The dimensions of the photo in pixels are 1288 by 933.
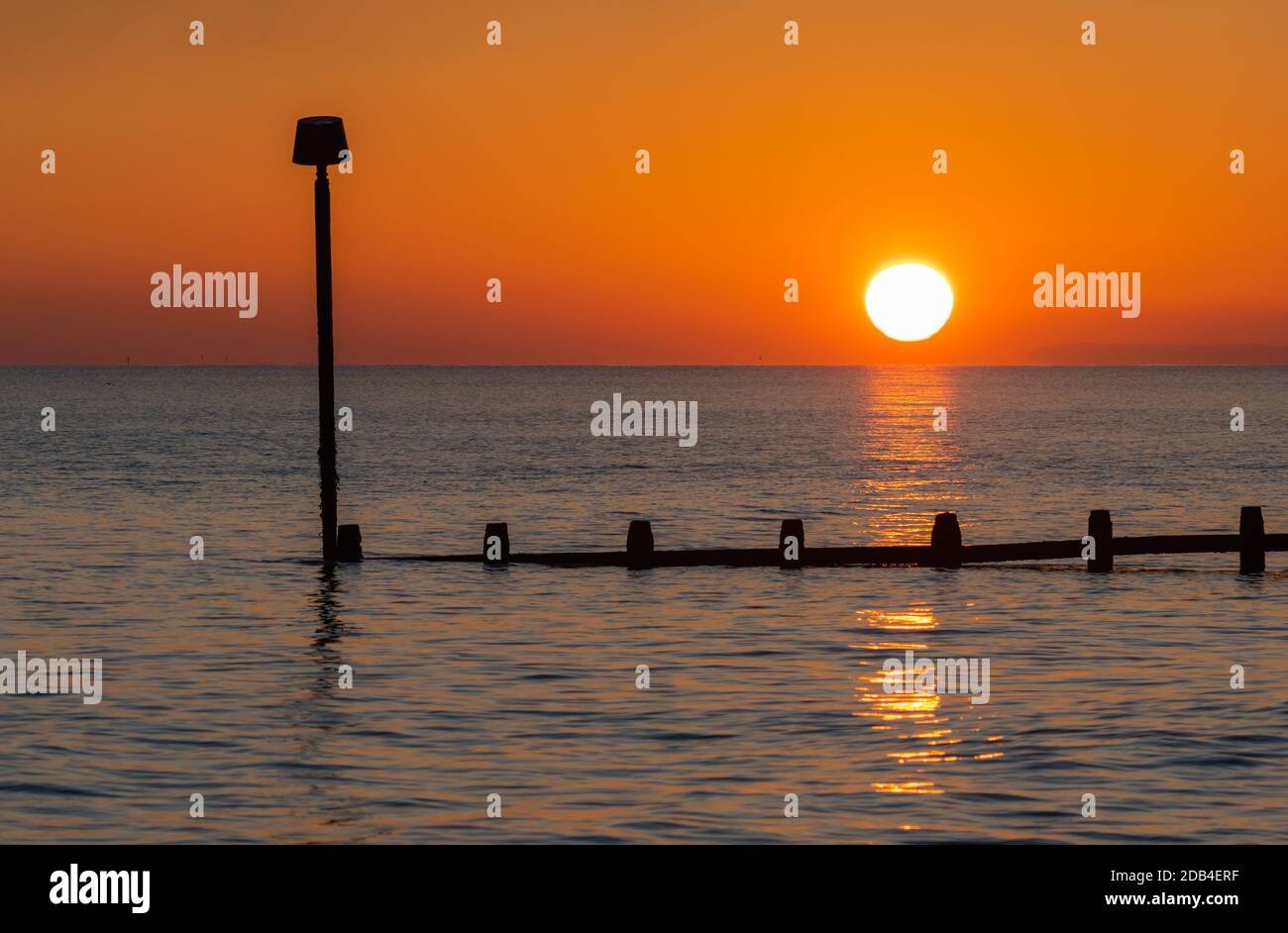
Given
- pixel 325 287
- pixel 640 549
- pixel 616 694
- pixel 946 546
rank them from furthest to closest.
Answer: pixel 325 287 → pixel 640 549 → pixel 946 546 → pixel 616 694

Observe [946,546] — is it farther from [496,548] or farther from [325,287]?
[325,287]

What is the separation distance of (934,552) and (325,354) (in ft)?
36.3

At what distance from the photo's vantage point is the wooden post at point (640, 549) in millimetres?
31031

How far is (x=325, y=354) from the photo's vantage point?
31.7 m

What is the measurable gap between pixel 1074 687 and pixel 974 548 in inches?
435

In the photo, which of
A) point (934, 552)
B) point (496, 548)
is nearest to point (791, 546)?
point (934, 552)

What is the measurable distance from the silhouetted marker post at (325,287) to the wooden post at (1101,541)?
1294 centimetres

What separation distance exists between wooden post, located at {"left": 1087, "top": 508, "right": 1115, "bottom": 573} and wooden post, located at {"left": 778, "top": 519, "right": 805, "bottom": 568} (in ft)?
15.9

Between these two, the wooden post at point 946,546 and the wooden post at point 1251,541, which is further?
the wooden post at point 946,546

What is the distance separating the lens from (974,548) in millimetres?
30562

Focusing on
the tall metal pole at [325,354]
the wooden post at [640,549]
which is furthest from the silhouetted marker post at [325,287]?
the wooden post at [640,549]

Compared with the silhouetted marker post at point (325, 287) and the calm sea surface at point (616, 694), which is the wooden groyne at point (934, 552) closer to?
the calm sea surface at point (616, 694)
